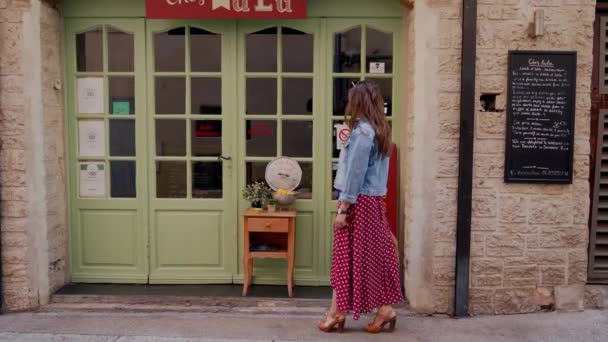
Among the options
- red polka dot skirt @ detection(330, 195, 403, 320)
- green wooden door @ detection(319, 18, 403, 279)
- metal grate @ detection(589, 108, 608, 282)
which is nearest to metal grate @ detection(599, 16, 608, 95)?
metal grate @ detection(589, 108, 608, 282)

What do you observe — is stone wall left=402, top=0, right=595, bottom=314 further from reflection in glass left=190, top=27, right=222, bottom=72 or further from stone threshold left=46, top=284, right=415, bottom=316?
reflection in glass left=190, top=27, right=222, bottom=72

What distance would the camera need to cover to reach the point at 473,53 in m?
4.59

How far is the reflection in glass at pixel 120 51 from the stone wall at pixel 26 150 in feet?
1.71

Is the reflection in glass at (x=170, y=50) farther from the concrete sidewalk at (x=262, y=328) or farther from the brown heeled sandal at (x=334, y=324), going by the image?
the brown heeled sandal at (x=334, y=324)

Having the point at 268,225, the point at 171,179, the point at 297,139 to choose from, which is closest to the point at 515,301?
the point at 268,225

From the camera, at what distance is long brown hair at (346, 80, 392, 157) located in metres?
4.05

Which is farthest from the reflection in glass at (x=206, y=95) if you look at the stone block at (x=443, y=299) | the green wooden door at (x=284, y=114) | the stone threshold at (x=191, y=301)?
the stone block at (x=443, y=299)

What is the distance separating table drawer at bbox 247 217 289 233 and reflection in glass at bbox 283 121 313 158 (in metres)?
0.73

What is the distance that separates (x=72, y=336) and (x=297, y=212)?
2.23m

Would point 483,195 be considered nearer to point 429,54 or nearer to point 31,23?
point 429,54

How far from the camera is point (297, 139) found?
5277 millimetres

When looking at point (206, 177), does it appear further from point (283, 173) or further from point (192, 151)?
point (283, 173)

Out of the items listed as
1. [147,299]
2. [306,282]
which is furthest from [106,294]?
[306,282]

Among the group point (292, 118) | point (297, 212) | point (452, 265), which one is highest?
point (292, 118)
